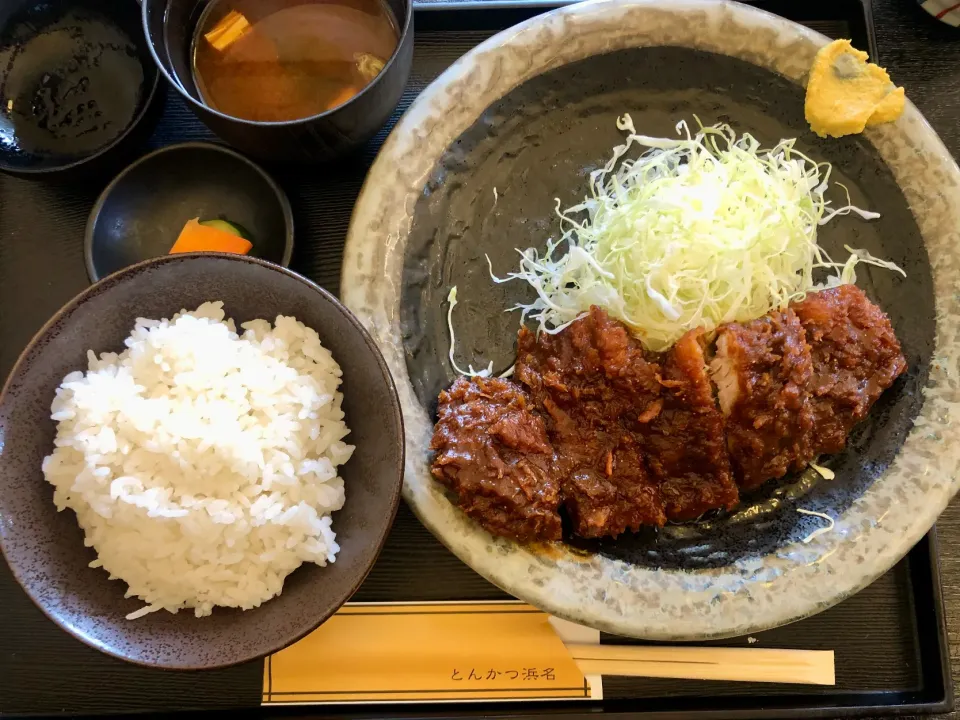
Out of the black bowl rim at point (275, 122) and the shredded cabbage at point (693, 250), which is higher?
the black bowl rim at point (275, 122)

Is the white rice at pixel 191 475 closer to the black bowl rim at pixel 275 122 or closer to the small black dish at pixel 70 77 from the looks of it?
the black bowl rim at pixel 275 122

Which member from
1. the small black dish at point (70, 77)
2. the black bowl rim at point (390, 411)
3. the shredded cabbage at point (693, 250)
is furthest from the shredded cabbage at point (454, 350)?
the small black dish at point (70, 77)

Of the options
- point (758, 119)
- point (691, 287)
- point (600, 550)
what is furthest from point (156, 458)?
point (758, 119)

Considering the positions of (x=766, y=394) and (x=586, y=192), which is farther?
(x=586, y=192)

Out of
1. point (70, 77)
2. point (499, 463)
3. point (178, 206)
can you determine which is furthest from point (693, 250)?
point (70, 77)

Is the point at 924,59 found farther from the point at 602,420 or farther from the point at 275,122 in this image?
the point at 275,122

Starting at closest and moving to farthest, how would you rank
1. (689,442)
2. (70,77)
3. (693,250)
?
(689,442)
(693,250)
(70,77)
